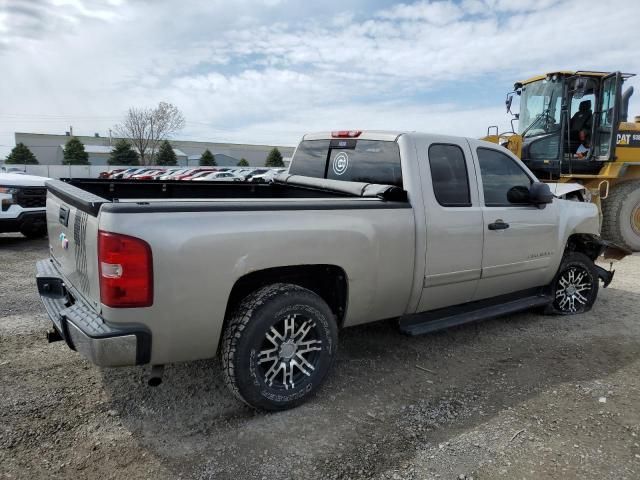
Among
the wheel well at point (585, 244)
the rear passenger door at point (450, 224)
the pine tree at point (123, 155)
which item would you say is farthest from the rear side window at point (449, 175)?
the pine tree at point (123, 155)

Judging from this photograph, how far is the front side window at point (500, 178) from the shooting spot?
4266 mm

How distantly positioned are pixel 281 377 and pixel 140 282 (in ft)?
3.86

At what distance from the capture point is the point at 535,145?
10.2 meters

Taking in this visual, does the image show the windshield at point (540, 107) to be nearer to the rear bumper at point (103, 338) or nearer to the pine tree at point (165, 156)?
the rear bumper at point (103, 338)

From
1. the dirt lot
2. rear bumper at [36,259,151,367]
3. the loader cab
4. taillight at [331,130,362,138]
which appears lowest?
the dirt lot

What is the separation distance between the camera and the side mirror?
4375 millimetres

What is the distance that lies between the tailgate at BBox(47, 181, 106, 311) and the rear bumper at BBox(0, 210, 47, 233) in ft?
17.1

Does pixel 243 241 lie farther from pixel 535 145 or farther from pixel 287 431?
pixel 535 145

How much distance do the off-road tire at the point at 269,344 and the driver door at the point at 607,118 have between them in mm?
8895

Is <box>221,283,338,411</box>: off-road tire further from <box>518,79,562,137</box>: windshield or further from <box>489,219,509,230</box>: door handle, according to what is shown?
<box>518,79,562,137</box>: windshield

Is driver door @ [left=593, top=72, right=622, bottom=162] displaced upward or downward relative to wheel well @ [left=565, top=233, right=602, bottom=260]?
upward

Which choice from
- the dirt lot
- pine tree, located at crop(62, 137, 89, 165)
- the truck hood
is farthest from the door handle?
pine tree, located at crop(62, 137, 89, 165)

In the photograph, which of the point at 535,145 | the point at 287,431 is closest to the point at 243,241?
the point at 287,431

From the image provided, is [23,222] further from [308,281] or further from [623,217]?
[623,217]
